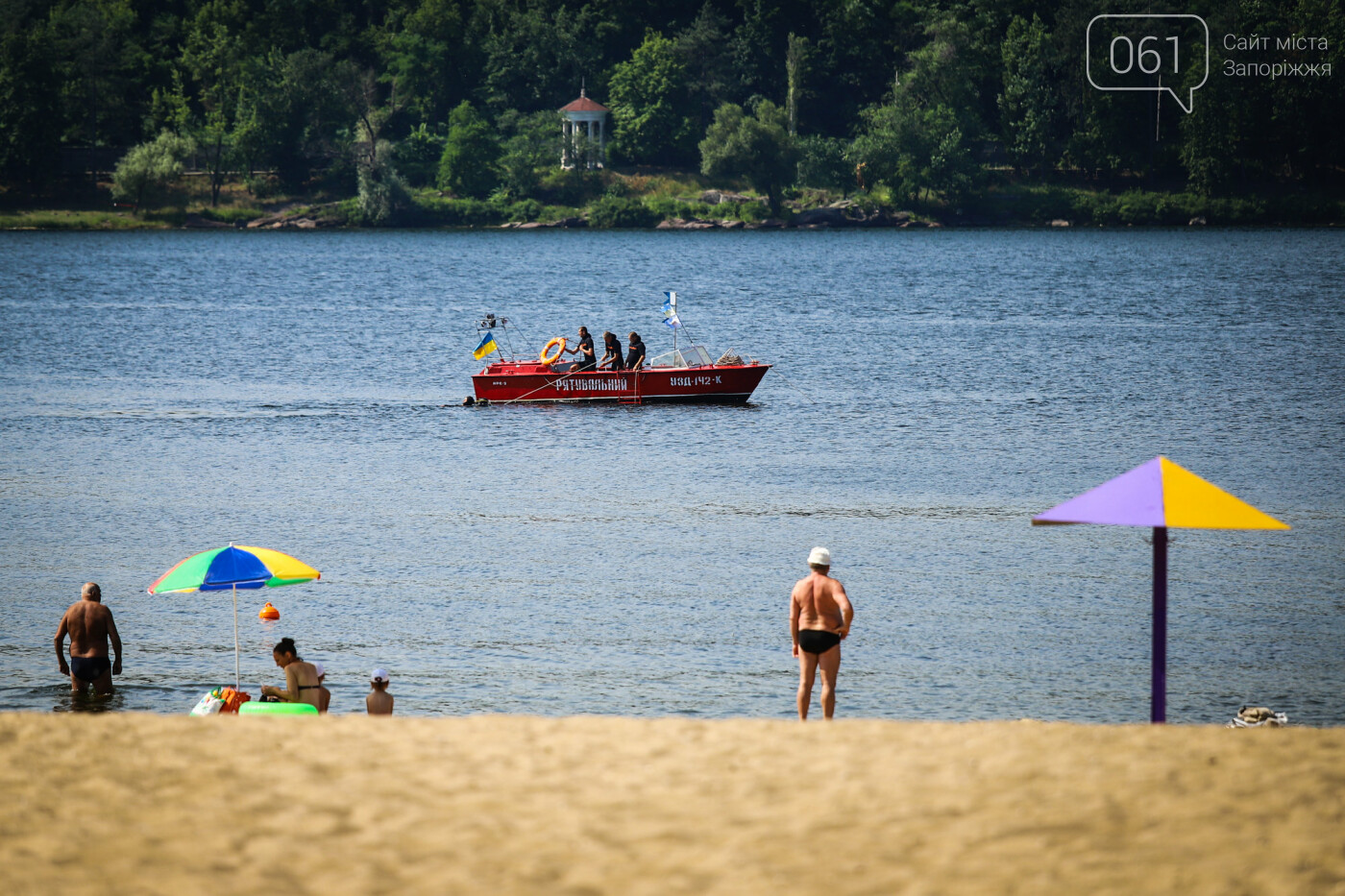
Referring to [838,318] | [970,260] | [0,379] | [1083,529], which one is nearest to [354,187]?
[970,260]

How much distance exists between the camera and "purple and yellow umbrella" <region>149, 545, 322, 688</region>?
48.4 feet

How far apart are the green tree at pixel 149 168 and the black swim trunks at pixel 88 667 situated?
119699mm

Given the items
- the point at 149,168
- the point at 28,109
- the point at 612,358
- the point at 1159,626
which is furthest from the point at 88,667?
the point at 28,109

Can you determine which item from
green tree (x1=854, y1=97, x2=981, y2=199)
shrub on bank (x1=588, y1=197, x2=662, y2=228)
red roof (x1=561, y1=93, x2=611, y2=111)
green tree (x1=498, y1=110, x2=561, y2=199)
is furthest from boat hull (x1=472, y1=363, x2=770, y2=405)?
red roof (x1=561, y1=93, x2=611, y2=111)

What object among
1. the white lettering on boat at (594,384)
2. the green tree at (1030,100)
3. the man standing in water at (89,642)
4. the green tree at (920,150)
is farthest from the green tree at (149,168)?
the man standing in water at (89,642)

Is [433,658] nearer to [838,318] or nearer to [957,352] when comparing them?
[957,352]

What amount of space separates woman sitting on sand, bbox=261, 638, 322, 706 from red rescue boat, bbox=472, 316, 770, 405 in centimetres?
2349

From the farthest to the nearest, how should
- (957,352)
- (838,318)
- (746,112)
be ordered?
(746,112), (838,318), (957,352)

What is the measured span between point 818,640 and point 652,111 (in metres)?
129

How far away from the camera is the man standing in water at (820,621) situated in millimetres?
12859

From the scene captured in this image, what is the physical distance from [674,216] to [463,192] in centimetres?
2128

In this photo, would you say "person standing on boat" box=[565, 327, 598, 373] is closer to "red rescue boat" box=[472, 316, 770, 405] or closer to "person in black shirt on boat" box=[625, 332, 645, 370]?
"red rescue boat" box=[472, 316, 770, 405]

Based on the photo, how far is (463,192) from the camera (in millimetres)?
137750

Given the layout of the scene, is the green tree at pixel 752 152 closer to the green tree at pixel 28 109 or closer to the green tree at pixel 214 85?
the green tree at pixel 214 85
